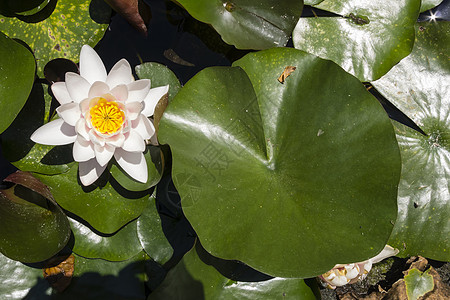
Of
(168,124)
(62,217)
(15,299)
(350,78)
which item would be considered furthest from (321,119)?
(15,299)

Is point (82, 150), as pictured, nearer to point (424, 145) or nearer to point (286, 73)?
point (286, 73)

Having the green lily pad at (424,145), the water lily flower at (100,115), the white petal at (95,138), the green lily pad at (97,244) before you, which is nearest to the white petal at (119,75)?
the water lily flower at (100,115)

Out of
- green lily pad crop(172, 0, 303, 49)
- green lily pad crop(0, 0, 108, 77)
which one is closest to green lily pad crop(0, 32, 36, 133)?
green lily pad crop(0, 0, 108, 77)

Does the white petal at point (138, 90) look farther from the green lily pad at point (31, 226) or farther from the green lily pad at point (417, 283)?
the green lily pad at point (417, 283)

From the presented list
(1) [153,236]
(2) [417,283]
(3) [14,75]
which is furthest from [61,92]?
(2) [417,283]

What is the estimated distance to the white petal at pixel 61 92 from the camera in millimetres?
1668

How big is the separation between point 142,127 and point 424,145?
64.2 inches

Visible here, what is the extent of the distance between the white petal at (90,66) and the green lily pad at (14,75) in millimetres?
286

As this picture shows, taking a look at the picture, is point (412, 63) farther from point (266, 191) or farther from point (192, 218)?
point (192, 218)

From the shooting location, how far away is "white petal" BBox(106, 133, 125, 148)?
1.66 meters

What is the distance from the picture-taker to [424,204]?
7.20 ft

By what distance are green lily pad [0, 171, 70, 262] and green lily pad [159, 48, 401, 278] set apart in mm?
697

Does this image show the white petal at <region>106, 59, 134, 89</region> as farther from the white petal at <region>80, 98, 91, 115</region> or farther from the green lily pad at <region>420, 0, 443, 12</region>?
the green lily pad at <region>420, 0, 443, 12</region>

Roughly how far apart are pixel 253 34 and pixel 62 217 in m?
1.34
